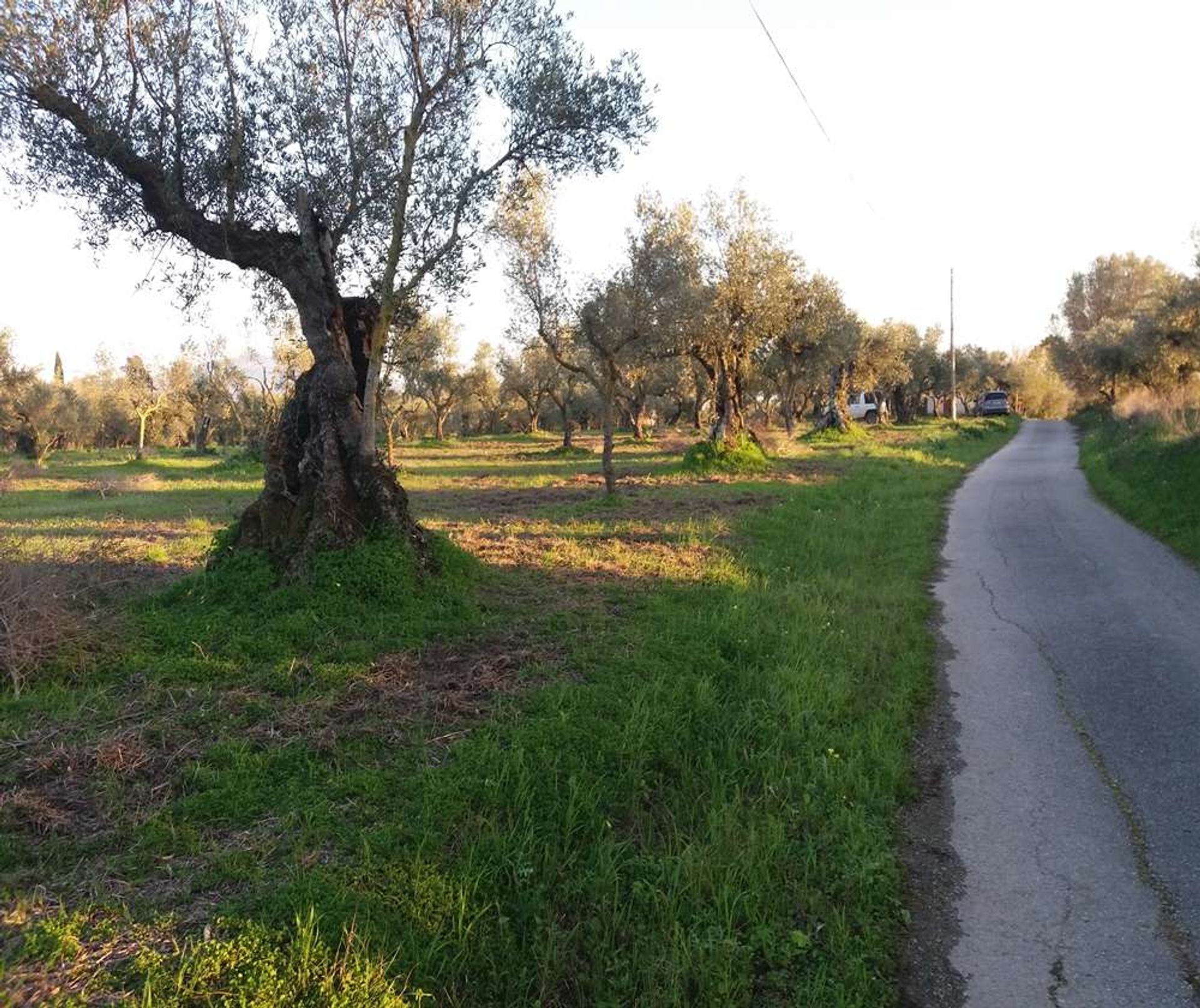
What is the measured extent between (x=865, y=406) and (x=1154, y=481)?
5445cm

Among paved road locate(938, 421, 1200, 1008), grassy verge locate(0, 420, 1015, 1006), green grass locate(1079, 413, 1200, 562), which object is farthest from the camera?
green grass locate(1079, 413, 1200, 562)

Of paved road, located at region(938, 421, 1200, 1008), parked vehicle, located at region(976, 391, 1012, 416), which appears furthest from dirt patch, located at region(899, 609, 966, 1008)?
parked vehicle, located at region(976, 391, 1012, 416)

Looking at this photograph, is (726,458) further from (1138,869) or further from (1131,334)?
(1131,334)

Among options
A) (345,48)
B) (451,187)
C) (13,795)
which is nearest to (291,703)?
(13,795)

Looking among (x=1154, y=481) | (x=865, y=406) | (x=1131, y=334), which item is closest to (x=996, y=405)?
(x=865, y=406)

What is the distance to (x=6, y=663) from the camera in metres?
5.64

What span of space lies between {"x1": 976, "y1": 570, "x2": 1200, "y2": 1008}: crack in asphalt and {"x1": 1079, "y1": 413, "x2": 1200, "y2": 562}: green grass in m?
6.83

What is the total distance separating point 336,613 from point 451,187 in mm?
4999

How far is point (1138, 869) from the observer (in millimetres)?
3920

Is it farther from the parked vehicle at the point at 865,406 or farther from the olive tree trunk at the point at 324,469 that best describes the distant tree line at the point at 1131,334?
the olive tree trunk at the point at 324,469

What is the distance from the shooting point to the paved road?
10.9 feet

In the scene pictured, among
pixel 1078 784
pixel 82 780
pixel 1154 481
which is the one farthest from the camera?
pixel 1154 481

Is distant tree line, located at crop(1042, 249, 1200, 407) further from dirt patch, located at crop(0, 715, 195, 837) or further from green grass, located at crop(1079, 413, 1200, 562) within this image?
dirt patch, located at crop(0, 715, 195, 837)

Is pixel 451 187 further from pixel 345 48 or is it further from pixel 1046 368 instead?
pixel 1046 368
